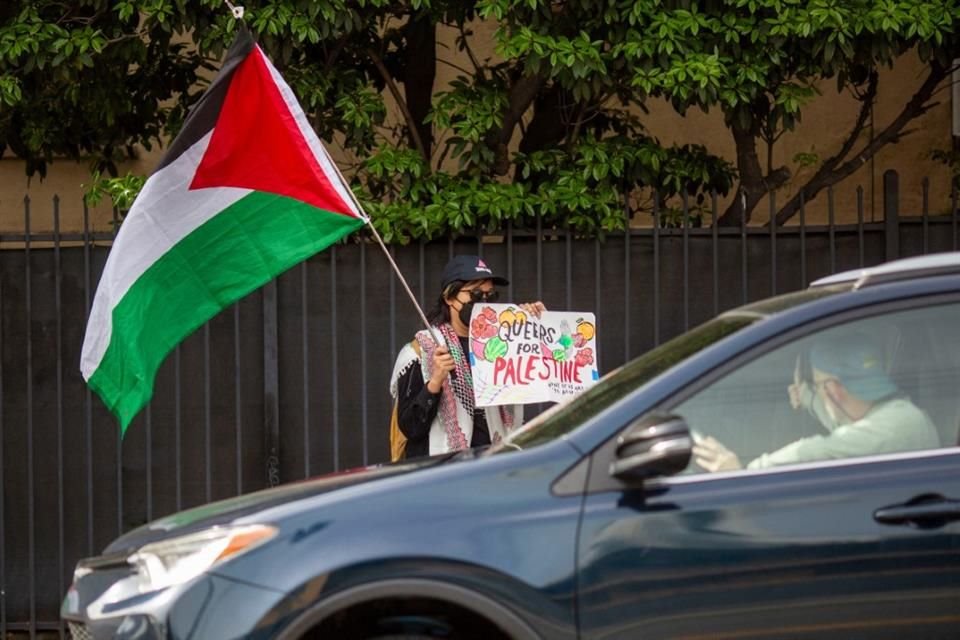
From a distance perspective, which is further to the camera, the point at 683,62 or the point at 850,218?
the point at 850,218

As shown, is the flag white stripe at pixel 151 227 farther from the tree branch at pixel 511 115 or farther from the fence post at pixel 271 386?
the tree branch at pixel 511 115

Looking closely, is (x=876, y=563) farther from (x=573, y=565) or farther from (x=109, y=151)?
(x=109, y=151)

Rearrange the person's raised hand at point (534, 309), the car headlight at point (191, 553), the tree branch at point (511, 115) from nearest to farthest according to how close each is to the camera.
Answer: the car headlight at point (191, 553) → the person's raised hand at point (534, 309) → the tree branch at point (511, 115)

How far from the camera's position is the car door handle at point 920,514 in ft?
13.3

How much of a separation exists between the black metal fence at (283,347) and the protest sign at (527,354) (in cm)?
121

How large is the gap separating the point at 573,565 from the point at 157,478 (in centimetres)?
458

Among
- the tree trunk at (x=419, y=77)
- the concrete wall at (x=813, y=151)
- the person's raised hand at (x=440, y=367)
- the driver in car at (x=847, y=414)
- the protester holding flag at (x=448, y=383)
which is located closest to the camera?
the driver in car at (x=847, y=414)

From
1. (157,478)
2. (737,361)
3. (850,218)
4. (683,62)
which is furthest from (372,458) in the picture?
(850,218)

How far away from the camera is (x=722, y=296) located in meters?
8.12

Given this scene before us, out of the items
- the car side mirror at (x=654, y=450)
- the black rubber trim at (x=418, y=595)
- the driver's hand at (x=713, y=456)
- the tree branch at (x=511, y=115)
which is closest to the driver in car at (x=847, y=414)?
the driver's hand at (x=713, y=456)

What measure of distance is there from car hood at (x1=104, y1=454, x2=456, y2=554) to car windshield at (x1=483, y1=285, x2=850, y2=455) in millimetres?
286

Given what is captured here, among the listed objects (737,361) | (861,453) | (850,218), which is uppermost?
(850,218)

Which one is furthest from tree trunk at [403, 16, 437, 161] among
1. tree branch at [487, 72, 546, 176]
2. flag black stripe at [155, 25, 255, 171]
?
flag black stripe at [155, 25, 255, 171]

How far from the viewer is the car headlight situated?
4.09m
